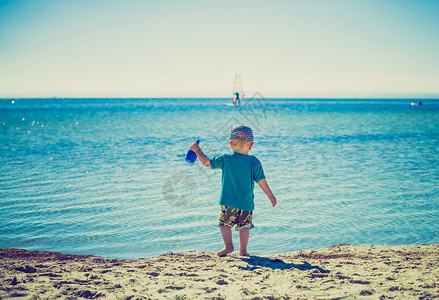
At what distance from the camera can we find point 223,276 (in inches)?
141

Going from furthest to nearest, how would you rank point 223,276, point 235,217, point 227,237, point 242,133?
1. point 227,237
2. point 235,217
3. point 242,133
4. point 223,276

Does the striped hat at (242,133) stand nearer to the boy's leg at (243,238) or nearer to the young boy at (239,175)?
the young boy at (239,175)

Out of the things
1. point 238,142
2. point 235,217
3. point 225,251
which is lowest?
point 225,251

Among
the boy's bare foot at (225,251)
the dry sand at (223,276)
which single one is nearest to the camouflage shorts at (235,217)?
the boy's bare foot at (225,251)

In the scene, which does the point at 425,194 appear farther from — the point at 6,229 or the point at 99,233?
the point at 6,229

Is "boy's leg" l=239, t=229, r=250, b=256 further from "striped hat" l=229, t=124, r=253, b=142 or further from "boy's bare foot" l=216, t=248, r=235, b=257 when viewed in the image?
"striped hat" l=229, t=124, r=253, b=142

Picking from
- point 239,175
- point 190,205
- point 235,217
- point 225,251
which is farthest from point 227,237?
point 190,205

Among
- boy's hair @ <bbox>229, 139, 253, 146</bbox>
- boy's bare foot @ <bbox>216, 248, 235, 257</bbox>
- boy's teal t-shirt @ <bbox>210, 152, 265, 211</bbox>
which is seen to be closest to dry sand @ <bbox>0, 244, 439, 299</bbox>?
boy's bare foot @ <bbox>216, 248, 235, 257</bbox>

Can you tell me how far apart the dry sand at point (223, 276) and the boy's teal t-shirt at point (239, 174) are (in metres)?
0.78

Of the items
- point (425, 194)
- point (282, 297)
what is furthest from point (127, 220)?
point (425, 194)

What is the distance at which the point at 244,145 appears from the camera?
13.3ft

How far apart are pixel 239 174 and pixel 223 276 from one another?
1191 millimetres

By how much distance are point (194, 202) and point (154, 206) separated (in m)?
0.90

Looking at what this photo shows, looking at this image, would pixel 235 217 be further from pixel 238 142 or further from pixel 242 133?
pixel 242 133
